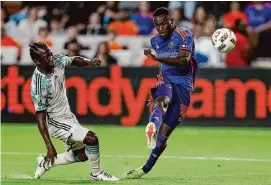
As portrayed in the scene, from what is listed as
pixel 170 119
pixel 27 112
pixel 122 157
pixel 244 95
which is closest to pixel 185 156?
pixel 122 157

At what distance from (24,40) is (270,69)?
6821mm

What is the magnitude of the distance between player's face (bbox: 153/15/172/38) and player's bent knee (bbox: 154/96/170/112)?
2.75 ft

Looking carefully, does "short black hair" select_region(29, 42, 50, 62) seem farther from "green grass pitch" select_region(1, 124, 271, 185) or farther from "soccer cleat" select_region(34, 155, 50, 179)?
"green grass pitch" select_region(1, 124, 271, 185)

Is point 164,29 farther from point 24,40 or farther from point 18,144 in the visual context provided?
point 24,40

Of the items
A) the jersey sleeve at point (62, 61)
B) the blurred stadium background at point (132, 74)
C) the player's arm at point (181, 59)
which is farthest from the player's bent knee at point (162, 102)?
the blurred stadium background at point (132, 74)

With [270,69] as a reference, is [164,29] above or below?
above

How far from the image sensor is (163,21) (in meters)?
10.7

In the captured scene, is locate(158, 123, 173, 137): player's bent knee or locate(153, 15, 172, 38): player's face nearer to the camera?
locate(153, 15, 172, 38): player's face

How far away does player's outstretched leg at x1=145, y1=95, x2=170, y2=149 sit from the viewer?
10047 millimetres

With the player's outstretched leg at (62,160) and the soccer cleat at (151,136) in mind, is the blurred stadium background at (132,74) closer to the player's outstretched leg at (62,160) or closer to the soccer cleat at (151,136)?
the player's outstretched leg at (62,160)

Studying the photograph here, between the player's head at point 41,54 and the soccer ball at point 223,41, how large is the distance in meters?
2.73

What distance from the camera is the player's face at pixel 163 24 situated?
34.9 ft

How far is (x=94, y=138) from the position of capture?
10.2m

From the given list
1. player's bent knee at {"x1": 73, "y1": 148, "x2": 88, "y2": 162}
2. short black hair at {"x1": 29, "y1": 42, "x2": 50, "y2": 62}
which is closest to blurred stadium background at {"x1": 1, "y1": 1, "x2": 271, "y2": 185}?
player's bent knee at {"x1": 73, "y1": 148, "x2": 88, "y2": 162}
